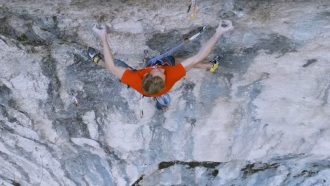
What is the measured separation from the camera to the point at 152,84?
165 inches

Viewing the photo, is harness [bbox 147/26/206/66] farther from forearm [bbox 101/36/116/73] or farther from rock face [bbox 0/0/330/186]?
forearm [bbox 101/36/116/73]

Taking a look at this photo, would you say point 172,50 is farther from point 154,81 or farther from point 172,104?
point 172,104

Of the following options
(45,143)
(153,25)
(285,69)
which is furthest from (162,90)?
(45,143)

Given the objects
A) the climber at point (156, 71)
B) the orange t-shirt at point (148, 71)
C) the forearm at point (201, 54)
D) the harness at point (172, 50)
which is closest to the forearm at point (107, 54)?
the climber at point (156, 71)

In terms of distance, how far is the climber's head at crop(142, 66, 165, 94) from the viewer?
4.20 m

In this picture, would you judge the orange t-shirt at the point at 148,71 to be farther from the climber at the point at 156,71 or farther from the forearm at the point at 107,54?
the forearm at the point at 107,54

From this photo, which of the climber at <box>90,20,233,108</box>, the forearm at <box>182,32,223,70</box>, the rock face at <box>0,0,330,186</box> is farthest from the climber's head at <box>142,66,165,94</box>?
the rock face at <box>0,0,330,186</box>

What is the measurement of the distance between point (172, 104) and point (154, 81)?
1352 mm

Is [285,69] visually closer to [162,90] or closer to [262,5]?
[262,5]

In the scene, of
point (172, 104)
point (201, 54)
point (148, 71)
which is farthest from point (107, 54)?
point (172, 104)

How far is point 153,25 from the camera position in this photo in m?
4.67

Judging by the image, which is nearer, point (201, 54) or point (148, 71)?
point (148, 71)

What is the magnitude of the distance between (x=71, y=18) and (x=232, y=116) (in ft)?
6.96

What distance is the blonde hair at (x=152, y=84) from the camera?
13.8ft
